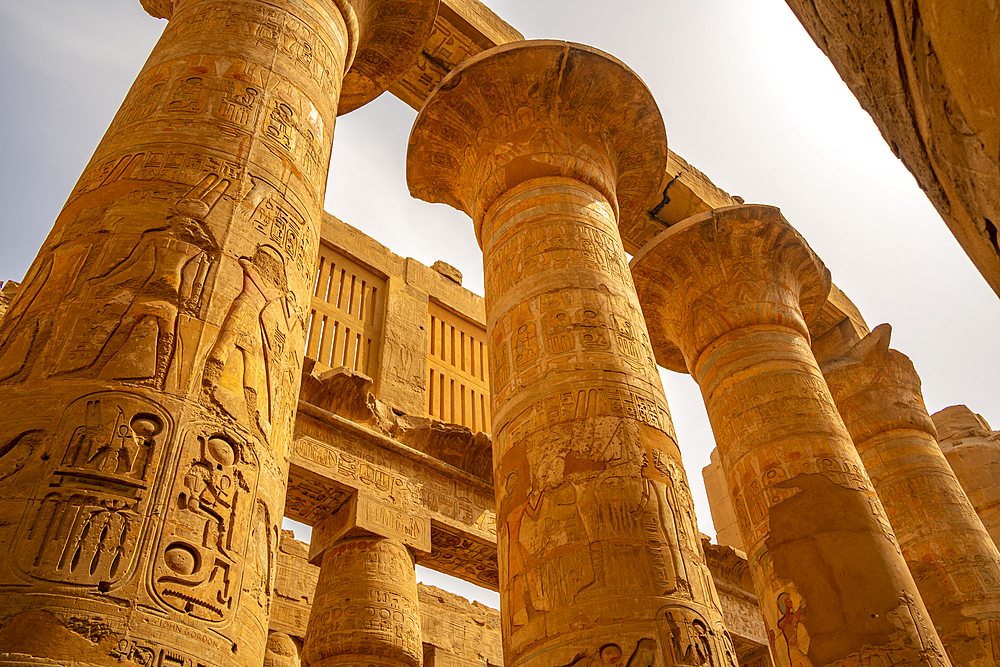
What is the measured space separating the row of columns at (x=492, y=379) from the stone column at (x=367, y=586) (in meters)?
0.03

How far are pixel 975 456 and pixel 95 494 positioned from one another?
1574cm

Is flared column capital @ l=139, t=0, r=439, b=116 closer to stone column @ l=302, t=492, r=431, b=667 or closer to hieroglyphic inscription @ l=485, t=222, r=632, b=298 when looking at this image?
hieroglyphic inscription @ l=485, t=222, r=632, b=298

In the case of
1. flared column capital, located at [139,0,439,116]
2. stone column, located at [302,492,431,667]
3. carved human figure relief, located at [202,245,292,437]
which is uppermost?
flared column capital, located at [139,0,439,116]

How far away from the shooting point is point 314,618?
21.0 ft

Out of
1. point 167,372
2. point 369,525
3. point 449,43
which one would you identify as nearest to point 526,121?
point 449,43

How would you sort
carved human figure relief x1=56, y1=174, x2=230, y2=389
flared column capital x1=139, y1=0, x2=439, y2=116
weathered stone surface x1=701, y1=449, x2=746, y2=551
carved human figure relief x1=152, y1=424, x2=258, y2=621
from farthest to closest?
weathered stone surface x1=701, y1=449, x2=746, y2=551 → flared column capital x1=139, y1=0, x2=439, y2=116 → carved human figure relief x1=56, y1=174, x2=230, y2=389 → carved human figure relief x1=152, y1=424, x2=258, y2=621

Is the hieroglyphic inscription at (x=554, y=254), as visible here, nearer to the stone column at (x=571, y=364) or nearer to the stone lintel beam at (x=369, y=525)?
the stone column at (x=571, y=364)

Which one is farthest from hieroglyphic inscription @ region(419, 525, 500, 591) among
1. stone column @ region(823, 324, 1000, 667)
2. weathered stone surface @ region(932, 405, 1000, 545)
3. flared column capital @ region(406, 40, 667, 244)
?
weathered stone surface @ region(932, 405, 1000, 545)

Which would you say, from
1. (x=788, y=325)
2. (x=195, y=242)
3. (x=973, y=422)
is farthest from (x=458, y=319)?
(x=973, y=422)

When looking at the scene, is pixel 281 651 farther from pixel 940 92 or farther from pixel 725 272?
pixel 940 92

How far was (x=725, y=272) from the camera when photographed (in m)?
8.47

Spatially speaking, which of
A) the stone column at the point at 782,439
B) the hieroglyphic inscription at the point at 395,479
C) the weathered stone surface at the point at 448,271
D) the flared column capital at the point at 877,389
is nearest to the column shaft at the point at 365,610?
the hieroglyphic inscription at the point at 395,479

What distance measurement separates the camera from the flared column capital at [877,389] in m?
9.98

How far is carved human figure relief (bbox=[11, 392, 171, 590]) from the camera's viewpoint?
6.04 ft
